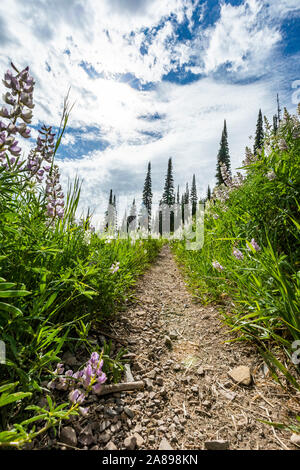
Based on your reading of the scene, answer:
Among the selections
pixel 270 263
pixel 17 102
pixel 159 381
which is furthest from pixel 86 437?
pixel 17 102

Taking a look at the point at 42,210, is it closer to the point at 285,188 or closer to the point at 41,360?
the point at 41,360

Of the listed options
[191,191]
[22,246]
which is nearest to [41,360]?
[22,246]

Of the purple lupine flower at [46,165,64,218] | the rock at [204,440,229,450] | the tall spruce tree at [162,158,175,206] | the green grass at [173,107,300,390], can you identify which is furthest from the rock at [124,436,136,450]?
the tall spruce tree at [162,158,175,206]

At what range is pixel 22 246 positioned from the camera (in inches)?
59.7

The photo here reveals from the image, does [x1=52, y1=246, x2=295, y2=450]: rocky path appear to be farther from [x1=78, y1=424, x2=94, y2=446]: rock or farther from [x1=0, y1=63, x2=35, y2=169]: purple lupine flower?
[x1=0, y1=63, x2=35, y2=169]: purple lupine flower

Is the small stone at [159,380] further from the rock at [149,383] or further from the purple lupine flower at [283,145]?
the purple lupine flower at [283,145]

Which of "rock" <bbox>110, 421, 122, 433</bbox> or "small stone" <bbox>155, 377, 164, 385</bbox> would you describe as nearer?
"rock" <bbox>110, 421, 122, 433</bbox>

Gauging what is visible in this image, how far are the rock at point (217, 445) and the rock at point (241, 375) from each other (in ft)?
1.78

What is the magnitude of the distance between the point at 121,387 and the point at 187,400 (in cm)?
48

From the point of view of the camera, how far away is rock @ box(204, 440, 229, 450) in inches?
44.5

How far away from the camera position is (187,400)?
1.49 meters

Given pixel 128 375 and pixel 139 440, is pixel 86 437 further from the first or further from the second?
pixel 128 375

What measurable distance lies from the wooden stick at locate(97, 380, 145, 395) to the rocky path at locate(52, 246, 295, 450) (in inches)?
1.2
